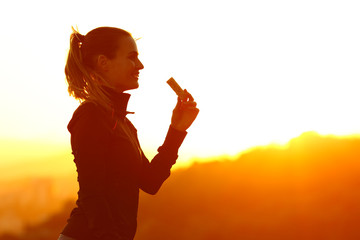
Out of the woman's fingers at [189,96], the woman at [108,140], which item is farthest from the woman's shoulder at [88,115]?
the woman's fingers at [189,96]

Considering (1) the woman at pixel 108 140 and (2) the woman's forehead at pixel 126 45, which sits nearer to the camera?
(1) the woman at pixel 108 140

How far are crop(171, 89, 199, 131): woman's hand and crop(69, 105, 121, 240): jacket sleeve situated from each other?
2.13 feet

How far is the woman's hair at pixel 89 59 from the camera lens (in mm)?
3113

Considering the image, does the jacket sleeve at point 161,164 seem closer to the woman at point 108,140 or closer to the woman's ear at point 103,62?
the woman at point 108,140

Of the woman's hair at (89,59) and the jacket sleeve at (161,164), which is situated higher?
the woman's hair at (89,59)

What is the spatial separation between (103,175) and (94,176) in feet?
0.14

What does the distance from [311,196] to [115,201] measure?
1142 inches

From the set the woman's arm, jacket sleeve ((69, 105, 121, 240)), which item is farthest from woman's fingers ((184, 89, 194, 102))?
jacket sleeve ((69, 105, 121, 240))

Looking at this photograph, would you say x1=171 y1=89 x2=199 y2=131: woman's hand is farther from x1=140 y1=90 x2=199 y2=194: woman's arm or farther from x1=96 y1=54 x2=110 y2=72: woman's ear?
x1=96 y1=54 x2=110 y2=72: woman's ear

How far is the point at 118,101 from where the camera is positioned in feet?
10.6

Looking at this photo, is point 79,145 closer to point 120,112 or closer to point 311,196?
point 120,112

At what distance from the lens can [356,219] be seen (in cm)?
3052

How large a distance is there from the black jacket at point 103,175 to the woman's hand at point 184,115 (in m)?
0.42

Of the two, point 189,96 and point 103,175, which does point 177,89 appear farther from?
point 103,175
